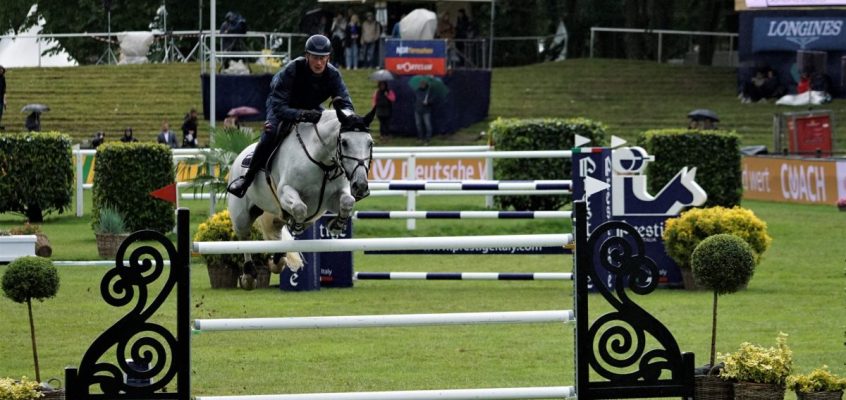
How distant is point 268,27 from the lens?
5453 centimetres

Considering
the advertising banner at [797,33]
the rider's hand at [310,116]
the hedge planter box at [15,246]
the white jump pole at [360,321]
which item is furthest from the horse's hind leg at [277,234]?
Result: the advertising banner at [797,33]

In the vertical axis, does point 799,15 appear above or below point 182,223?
above

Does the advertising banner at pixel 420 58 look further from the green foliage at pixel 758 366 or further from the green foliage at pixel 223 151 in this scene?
the green foliage at pixel 758 366

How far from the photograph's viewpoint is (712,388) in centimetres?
923

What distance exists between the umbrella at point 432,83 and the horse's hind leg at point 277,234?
1037 inches

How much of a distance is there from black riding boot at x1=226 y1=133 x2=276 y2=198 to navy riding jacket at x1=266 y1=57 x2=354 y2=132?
0.11m

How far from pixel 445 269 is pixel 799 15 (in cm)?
2413

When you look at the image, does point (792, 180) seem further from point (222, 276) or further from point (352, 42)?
point (352, 42)

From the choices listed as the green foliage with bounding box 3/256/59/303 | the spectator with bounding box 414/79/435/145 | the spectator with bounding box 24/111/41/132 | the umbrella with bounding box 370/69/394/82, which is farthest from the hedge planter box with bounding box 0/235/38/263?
the spectator with bounding box 414/79/435/145

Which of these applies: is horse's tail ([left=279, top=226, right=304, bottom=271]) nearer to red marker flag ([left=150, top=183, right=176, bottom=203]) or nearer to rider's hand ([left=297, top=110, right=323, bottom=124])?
rider's hand ([left=297, top=110, right=323, bottom=124])

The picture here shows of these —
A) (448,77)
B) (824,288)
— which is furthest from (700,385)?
(448,77)

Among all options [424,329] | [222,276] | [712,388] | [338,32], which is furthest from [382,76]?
[712,388]

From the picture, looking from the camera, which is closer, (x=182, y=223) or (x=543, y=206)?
(x=182, y=223)

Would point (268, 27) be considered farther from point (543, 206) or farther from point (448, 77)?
point (543, 206)
